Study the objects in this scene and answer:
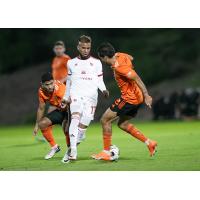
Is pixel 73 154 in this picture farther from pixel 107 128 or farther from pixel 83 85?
pixel 83 85

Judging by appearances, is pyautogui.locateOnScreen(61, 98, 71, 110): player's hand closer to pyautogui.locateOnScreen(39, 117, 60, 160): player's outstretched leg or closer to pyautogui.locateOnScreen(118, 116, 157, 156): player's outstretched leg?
pyautogui.locateOnScreen(39, 117, 60, 160): player's outstretched leg

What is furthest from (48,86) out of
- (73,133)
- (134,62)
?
(134,62)

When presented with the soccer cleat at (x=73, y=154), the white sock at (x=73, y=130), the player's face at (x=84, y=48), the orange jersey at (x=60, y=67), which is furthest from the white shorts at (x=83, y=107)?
the orange jersey at (x=60, y=67)

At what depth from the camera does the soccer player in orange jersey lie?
8.66 metres

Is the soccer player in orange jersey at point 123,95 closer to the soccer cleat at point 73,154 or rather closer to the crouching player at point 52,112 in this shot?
the soccer cleat at point 73,154

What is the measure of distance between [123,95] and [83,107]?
559 mm

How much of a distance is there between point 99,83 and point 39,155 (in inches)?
62.2

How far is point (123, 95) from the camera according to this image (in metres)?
8.86

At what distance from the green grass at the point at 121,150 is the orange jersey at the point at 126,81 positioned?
811mm

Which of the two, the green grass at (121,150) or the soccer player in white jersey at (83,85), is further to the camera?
the soccer player in white jersey at (83,85)

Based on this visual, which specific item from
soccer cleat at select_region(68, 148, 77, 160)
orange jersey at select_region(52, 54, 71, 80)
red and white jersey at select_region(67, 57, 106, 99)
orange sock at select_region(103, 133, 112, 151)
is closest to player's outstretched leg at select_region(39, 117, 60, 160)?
red and white jersey at select_region(67, 57, 106, 99)

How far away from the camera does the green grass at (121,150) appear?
845cm
